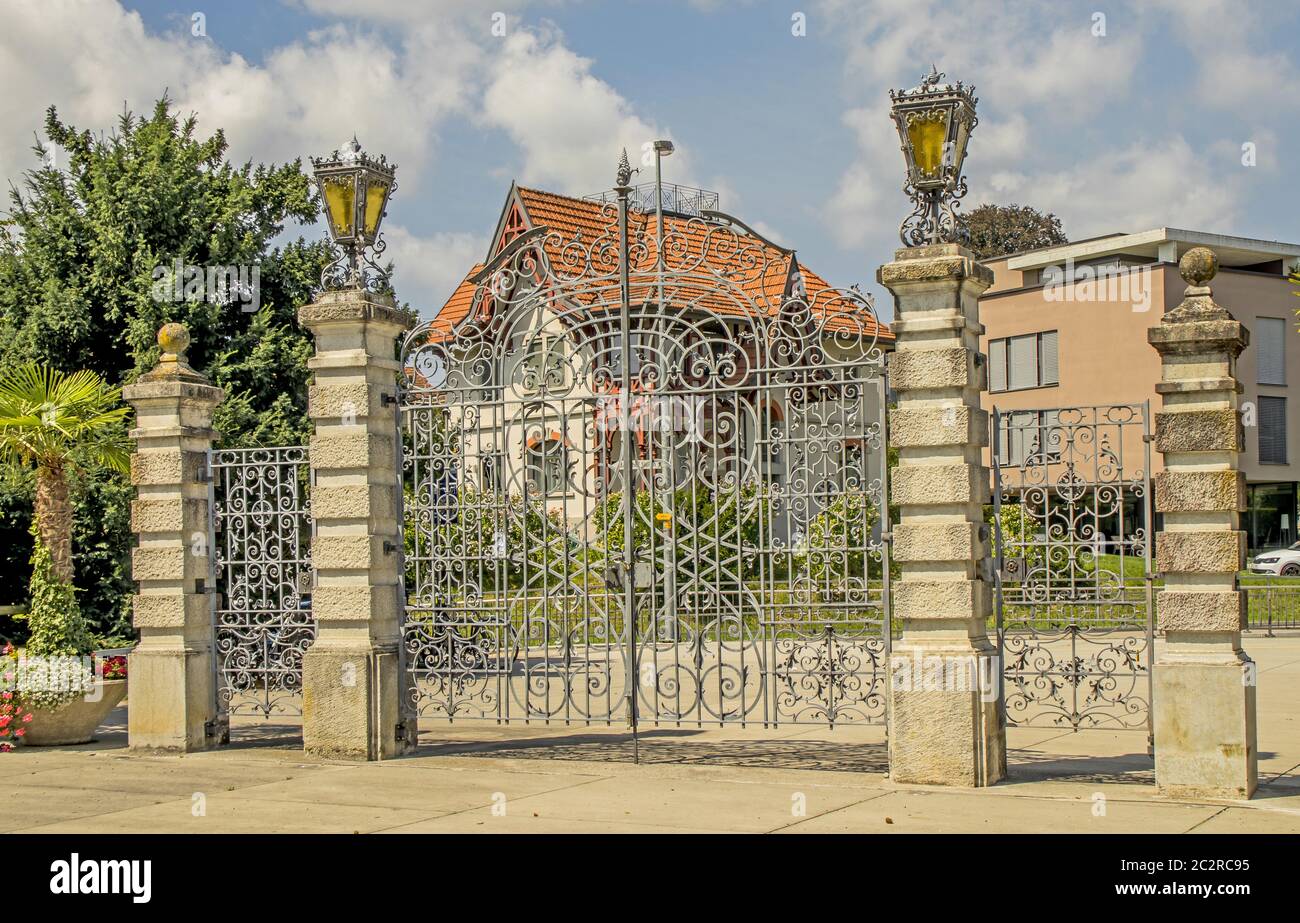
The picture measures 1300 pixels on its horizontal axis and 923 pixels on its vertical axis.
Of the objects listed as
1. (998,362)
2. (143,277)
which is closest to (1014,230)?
(998,362)

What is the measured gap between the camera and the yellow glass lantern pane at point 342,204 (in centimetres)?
1153

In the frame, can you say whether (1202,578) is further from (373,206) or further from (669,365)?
(373,206)

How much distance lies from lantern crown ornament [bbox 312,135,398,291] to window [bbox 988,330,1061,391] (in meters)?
31.6

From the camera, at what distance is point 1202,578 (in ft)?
29.4

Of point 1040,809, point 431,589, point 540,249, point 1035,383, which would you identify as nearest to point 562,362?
point 540,249

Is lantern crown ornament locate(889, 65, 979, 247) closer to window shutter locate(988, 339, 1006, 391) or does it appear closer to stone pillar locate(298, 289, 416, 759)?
stone pillar locate(298, 289, 416, 759)

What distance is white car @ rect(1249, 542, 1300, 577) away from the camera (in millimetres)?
37156

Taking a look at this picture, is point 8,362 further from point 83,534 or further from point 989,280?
point 989,280

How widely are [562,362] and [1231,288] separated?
107 feet

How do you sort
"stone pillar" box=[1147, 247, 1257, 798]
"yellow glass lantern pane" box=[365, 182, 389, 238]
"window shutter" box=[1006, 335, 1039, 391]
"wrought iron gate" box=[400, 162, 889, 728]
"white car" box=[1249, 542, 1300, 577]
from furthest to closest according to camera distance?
"window shutter" box=[1006, 335, 1039, 391] < "white car" box=[1249, 542, 1300, 577] < "yellow glass lantern pane" box=[365, 182, 389, 238] < "wrought iron gate" box=[400, 162, 889, 728] < "stone pillar" box=[1147, 247, 1257, 798]

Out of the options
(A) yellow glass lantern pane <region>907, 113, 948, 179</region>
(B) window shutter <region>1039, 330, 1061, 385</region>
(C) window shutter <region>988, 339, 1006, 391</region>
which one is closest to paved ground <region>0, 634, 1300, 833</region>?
(A) yellow glass lantern pane <region>907, 113, 948, 179</region>

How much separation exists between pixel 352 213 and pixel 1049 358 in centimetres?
3269

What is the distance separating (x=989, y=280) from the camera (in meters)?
9.88
